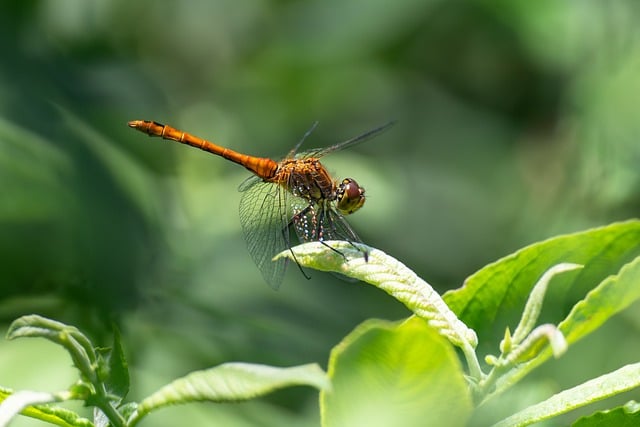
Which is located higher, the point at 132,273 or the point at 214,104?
the point at 214,104

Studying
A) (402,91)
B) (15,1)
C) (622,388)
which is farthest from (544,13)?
(622,388)

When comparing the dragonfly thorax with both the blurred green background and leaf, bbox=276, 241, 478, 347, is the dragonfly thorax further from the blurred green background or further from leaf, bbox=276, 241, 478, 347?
leaf, bbox=276, 241, 478, 347

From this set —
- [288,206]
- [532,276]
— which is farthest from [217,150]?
Answer: [532,276]

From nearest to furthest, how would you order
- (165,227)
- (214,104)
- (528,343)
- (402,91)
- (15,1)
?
1. (528,343)
2. (165,227)
3. (15,1)
4. (214,104)
5. (402,91)

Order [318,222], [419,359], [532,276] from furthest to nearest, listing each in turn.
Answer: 1. [318,222]
2. [532,276]
3. [419,359]

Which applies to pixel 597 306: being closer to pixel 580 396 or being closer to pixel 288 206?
pixel 580 396

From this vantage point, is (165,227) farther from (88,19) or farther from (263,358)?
(88,19)

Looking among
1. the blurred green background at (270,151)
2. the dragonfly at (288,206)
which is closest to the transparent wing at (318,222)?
the dragonfly at (288,206)

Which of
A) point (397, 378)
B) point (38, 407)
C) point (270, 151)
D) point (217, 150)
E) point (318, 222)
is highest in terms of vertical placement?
point (270, 151)

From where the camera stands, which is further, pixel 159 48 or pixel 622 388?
pixel 159 48
